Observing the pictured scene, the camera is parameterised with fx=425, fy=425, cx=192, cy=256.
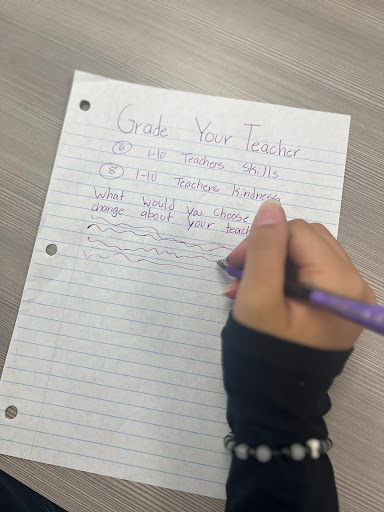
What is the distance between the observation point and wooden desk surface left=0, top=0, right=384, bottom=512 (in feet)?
1.57

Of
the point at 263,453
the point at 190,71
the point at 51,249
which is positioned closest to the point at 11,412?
the point at 51,249

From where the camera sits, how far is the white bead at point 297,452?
1.13 ft

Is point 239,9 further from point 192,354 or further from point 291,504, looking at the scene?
point 291,504

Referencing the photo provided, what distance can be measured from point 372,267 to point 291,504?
0.83 ft

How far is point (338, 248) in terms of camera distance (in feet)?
1.25

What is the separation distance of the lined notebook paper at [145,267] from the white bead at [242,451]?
10 cm

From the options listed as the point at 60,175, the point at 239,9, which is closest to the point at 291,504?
the point at 60,175

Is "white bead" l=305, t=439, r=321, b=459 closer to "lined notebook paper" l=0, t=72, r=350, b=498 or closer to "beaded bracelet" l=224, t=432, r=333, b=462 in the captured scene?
"beaded bracelet" l=224, t=432, r=333, b=462

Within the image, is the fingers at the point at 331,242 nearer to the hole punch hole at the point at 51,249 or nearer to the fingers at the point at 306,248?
the fingers at the point at 306,248

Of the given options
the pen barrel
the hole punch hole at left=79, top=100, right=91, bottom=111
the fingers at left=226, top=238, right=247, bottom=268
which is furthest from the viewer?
the hole punch hole at left=79, top=100, right=91, bottom=111

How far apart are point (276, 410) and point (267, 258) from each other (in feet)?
0.40

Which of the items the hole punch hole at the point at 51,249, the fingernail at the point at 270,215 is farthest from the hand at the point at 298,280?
the hole punch hole at the point at 51,249

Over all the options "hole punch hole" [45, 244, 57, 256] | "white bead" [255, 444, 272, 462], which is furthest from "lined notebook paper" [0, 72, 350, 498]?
"white bead" [255, 444, 272, 462]

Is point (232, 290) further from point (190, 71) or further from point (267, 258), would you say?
point (190, 71)
